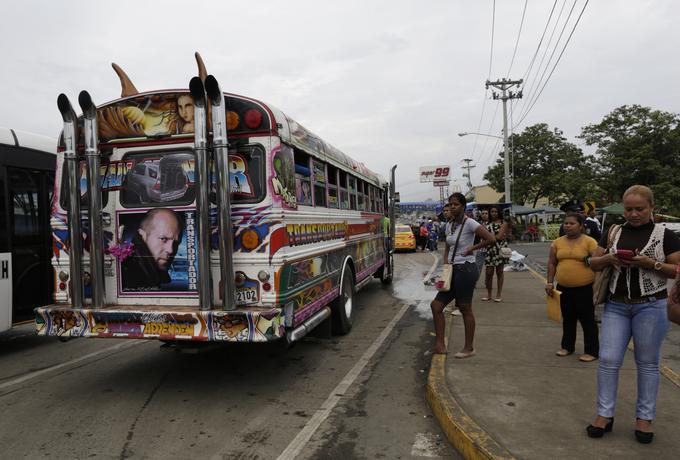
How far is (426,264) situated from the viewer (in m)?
17.9

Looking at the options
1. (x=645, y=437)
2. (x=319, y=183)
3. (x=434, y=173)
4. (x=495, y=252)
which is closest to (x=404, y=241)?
(x=495, y=252)

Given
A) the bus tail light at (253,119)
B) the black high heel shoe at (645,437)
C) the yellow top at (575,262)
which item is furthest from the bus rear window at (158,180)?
the black high heel shoe at (645,437)

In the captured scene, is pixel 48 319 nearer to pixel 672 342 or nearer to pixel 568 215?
pixel 568 215

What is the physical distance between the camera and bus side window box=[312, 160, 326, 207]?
19.4 feet

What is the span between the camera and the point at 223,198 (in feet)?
14.2

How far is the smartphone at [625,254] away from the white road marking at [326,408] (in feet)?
8.37

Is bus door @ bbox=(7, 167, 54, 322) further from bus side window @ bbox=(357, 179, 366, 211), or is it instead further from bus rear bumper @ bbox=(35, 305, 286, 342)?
bus side window @ bbox=(357, 179, 366, 211)

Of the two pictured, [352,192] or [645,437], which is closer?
[645,437]

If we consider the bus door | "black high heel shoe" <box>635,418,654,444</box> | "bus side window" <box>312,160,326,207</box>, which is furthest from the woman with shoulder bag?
the bus door

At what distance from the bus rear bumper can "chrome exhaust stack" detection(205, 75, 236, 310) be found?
18 cm

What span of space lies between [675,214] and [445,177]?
123ft

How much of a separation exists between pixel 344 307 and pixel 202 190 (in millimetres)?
3261

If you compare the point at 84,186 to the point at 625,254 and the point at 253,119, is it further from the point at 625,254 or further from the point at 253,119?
the point at 625,254

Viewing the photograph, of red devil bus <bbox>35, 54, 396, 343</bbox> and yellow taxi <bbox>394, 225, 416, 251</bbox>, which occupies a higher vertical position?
red devil bus <bbox>35, 54, 396, 343</bbox>
